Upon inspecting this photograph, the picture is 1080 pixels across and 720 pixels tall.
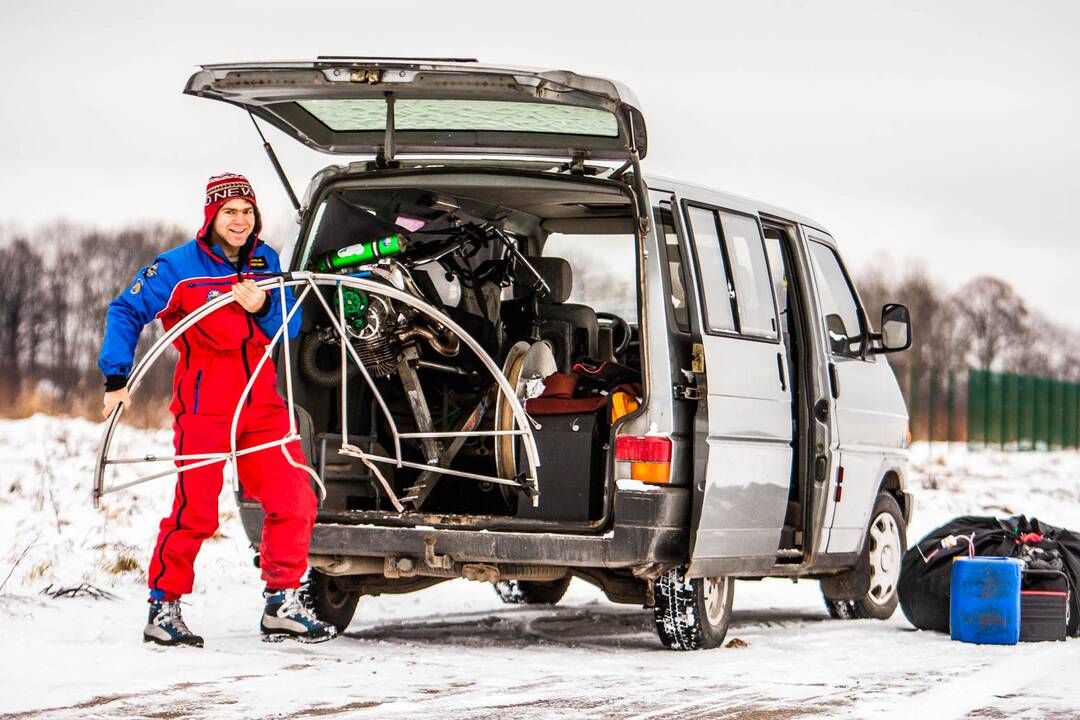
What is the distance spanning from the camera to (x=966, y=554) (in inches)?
335

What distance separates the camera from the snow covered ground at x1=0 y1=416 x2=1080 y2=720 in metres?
5.48

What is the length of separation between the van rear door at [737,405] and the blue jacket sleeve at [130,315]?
2296 mm

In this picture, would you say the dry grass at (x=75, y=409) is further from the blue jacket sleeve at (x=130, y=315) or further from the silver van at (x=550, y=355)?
the blue jacket sleeve at (x=130, y=315)

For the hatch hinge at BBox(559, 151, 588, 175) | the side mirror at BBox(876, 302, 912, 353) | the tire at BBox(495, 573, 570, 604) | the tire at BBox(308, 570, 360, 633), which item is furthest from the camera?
the tire at BBox(495, 573, 570, 604)

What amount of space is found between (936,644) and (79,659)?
4.13 m

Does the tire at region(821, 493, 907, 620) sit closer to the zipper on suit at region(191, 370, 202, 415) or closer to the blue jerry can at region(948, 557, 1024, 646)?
the blue jerry can at region(948, 557, 1024, 646)

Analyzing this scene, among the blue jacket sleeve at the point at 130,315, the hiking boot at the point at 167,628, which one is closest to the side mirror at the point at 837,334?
the blue jacket sleeve at the point at 130,315

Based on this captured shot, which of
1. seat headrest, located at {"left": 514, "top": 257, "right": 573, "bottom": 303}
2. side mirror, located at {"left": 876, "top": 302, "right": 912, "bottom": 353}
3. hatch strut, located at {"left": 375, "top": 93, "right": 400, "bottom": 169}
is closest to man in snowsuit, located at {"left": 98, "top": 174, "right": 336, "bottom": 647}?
hatch strut, located at {"left": 375, "top": 93, "right": 400, "bottom": 169}

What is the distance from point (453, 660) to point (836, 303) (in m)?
3.28

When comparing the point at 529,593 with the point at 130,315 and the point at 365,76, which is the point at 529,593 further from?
the point at 365,76

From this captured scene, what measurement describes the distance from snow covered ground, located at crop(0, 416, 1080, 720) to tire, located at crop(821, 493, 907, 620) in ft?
0.49

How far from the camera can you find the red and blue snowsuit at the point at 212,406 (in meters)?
6.75

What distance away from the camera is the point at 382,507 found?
7.83 metres

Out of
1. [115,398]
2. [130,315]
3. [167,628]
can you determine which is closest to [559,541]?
[167,628]
